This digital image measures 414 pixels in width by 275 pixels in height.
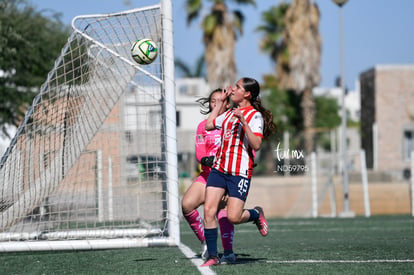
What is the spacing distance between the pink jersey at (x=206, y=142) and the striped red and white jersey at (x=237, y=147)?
46.4 inches

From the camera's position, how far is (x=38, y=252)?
1089cm

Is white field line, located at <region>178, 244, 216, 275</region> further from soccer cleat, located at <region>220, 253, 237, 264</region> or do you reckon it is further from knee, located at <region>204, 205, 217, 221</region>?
knee, located at <region>204, 205, 217, 221</region>

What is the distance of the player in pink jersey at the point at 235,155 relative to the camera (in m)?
7.85

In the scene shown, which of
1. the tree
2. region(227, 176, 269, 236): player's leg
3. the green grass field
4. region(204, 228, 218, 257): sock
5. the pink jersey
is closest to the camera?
the green grass field

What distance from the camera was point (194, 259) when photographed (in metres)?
8.74

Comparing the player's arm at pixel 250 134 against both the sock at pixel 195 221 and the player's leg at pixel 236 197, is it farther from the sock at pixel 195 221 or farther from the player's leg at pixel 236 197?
the sock at pixel 195 221

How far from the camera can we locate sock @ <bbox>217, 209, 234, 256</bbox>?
831 cm

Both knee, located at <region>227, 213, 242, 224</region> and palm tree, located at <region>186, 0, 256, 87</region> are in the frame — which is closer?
knee, located at <region>227, 213, 242, 224</region>

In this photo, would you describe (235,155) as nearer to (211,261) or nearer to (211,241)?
(211,241)

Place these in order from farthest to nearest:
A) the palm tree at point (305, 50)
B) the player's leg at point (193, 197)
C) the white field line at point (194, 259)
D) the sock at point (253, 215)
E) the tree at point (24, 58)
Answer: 1. the palm tree at point (305, 50)
2. the tree at point (24, 58)
3. the player's leg at point (193, 197)
4. the sock at point (253, 215)
5. the white field line at point (194, 259)

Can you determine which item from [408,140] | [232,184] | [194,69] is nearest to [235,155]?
[232,184]

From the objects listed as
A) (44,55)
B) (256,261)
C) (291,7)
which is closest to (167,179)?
(256,261)

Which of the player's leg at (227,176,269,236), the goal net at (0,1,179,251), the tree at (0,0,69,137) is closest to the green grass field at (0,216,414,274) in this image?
the player's leg at (227,176,269,236)

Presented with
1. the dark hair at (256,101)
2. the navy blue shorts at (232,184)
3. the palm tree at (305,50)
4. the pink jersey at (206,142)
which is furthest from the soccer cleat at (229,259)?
the palm tree at (305,50)
